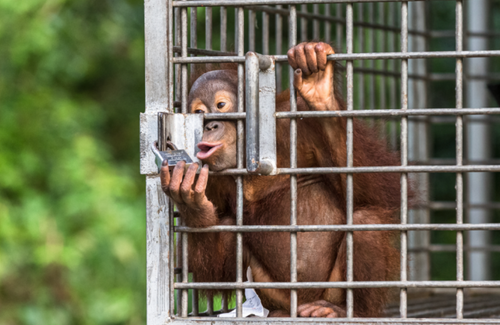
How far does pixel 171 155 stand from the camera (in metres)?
1.45

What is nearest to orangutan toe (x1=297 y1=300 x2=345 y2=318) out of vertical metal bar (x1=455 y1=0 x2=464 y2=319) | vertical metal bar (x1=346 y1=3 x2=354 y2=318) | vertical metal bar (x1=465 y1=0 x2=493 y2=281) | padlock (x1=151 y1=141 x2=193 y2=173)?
vertical metal bar (x1=346 y1=3 x2=354 y2=318)

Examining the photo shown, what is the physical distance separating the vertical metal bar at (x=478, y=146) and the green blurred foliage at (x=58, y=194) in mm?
2667

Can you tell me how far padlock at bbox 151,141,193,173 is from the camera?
143 cm

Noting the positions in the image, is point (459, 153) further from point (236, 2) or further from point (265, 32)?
point (265, 32)

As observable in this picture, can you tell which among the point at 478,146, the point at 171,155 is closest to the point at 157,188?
the point at 171,155

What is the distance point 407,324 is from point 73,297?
4.02 m

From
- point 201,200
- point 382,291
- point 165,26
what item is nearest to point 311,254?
point 382,291

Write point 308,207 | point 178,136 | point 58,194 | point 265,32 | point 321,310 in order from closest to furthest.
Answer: point 178,136, point 321,310, point 308,207, point 265,32, point 58,194

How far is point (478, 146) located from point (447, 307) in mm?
944

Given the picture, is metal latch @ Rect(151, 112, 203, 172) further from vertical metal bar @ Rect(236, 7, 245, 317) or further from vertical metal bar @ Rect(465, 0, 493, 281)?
vertical metal bar @ Rect(465, 0, 493, 281)

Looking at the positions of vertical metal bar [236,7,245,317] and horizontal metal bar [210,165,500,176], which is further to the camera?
vertical metal bar [236,7,245,317]

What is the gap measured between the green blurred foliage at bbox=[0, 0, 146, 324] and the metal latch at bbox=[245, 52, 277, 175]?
349 cm

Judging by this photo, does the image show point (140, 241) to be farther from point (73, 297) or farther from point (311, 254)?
point (311, 254)

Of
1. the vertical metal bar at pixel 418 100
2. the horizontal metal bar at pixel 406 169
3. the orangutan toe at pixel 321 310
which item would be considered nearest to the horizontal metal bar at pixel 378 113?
the horizontal metal bar at pixel 406 169
